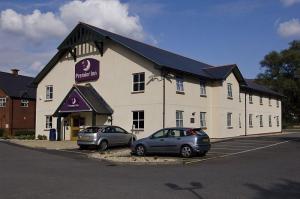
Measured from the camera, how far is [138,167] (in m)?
17.9

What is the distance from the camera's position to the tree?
7700cm

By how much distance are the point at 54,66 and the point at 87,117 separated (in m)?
6.88

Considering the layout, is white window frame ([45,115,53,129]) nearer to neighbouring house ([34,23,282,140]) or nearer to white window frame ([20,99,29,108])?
neighbouring house ([34,23,282,140])

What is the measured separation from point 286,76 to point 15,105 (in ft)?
158

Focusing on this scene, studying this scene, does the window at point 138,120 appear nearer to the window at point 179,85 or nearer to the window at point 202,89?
the window at point 179,85

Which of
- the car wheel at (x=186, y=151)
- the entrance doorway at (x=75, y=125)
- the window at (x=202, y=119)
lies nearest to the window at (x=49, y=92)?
the entrance doorway at (x=75, y=125)

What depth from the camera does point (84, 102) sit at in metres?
33.2

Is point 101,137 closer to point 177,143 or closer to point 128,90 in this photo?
point 177,143

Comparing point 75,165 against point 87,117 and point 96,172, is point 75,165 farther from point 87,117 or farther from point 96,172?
point 87,117

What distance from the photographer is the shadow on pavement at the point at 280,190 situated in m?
10.5

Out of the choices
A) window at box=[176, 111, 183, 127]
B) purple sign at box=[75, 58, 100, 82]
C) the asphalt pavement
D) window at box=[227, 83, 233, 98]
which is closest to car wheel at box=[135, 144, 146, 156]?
the asphalt pavement

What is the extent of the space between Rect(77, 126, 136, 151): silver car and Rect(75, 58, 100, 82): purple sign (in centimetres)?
836

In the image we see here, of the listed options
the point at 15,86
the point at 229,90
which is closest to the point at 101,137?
the point at 229,90

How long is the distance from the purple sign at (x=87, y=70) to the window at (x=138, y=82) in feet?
12.9
